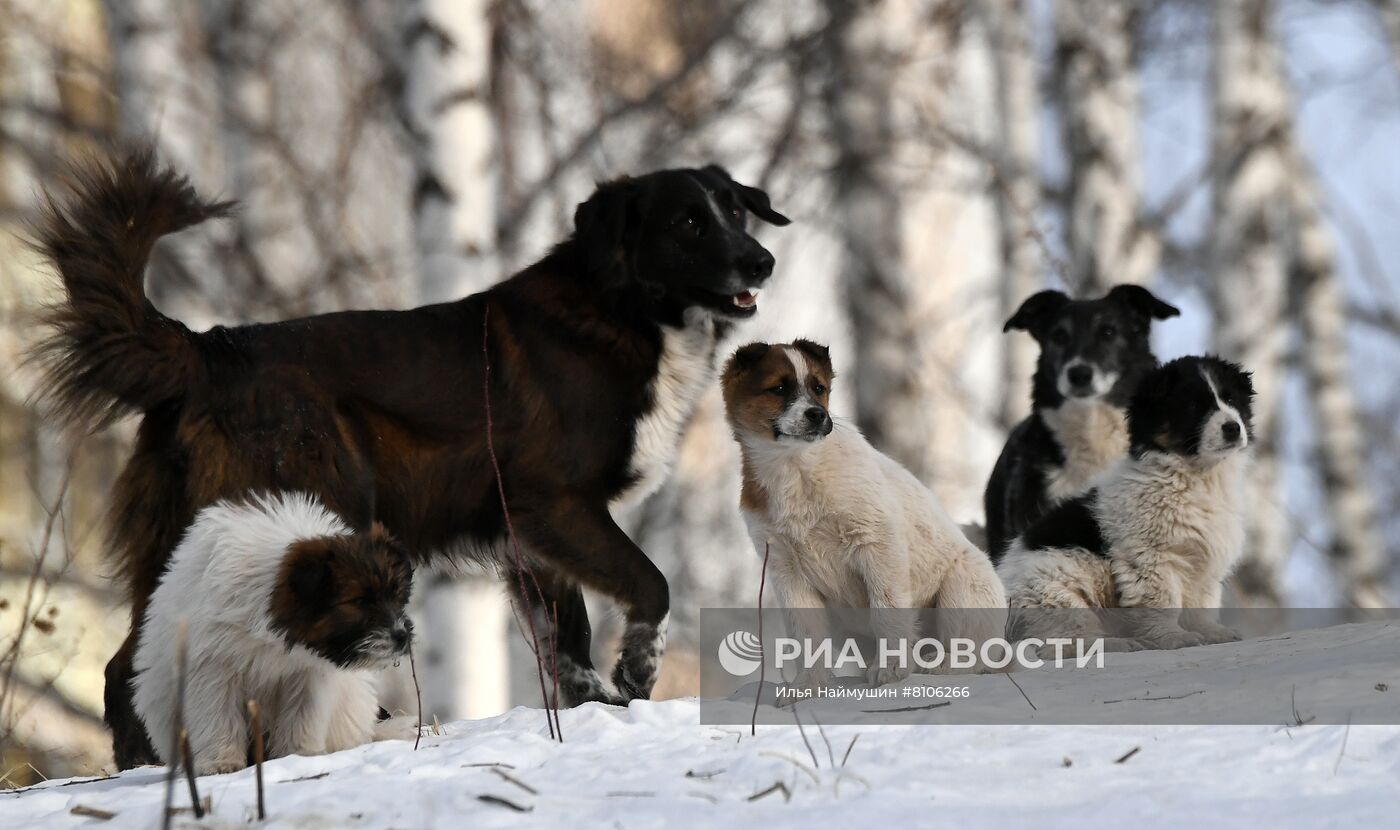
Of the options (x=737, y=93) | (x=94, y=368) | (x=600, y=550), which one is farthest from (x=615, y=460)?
(x=737, y=93)

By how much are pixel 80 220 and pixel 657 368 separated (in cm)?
240

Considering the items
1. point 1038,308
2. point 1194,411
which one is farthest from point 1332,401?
point 1194,411

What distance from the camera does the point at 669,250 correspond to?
266 inches

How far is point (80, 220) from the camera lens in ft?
19.3

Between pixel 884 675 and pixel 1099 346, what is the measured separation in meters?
3.17

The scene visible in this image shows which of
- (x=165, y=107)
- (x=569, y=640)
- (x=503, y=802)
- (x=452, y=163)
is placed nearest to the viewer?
Result: (x=503, y=802)

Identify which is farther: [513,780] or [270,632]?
[270,632]

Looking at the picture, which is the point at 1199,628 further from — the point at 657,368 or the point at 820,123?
the point at 820,123

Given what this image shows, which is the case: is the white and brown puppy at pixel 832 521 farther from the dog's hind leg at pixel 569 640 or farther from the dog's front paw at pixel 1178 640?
the dog's hind leg at pixel 569 640

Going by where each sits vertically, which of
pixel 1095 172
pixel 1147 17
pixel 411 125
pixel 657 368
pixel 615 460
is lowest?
pixel 615 460

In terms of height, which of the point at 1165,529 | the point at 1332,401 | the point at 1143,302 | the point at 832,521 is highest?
the point at 1332,401

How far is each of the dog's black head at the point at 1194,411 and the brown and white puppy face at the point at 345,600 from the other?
3.45 metres

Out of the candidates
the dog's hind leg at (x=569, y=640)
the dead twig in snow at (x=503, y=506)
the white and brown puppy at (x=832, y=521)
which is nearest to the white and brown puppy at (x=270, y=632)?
the dead twig in snow at (x=503, y=506)

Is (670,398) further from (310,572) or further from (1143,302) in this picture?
(1143,302)
